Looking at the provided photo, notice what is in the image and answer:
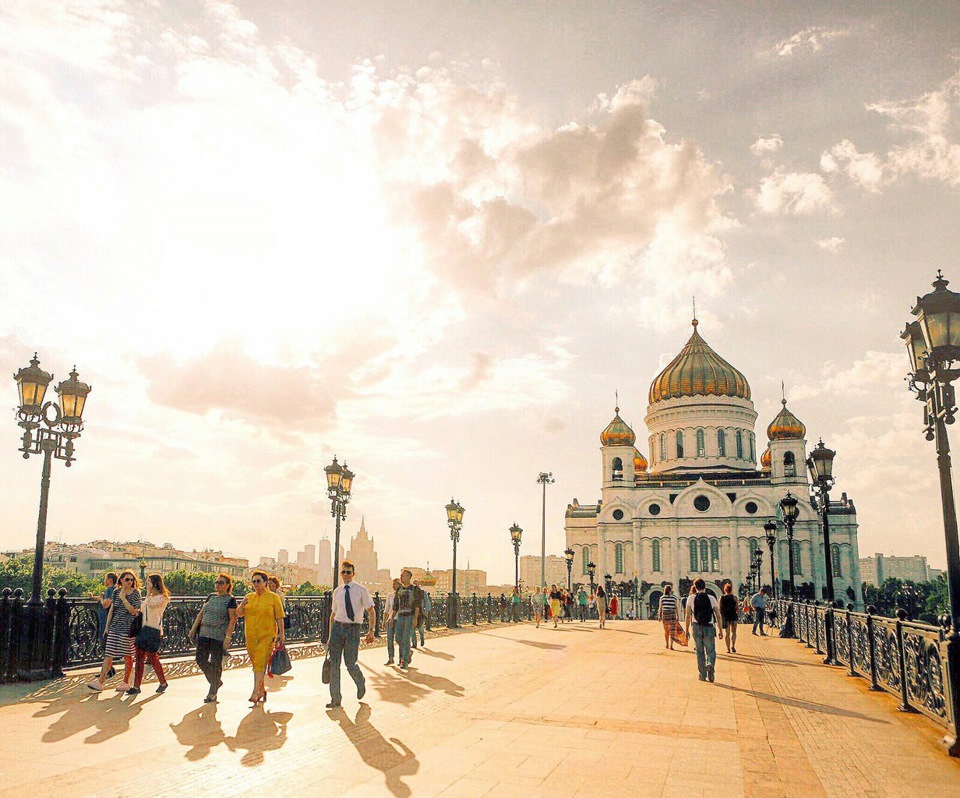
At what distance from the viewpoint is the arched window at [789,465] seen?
226ft

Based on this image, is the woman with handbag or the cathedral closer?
the woman with handbag

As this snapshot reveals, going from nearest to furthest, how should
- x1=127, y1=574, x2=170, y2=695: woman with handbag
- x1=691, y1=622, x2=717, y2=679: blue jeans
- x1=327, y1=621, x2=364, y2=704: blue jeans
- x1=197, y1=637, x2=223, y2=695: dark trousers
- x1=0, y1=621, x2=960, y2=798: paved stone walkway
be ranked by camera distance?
1. x1=0, y1=621, x2=960, y2=798: paved stone walkway
2. x1=327, y1=621, x2=364, y2=704: blue jeans
3. x1=197, y1=637, x2=223, y2=695: dark trousers
4. x1=127, y1=574, x2=170, y2=695: woman with handbag
5. x1=691, y1=622, x2=717, y2=679: blue jeans

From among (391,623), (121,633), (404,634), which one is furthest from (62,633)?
(391,623)

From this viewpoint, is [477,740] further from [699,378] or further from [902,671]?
[699,378]

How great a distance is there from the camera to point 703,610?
1291 centimetres

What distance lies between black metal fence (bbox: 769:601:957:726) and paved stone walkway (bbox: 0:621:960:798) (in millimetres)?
324

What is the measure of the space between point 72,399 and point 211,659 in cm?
623

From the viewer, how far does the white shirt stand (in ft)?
32.0

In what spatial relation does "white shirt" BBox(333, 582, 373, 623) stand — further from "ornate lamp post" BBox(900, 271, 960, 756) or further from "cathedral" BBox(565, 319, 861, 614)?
"cathedral" BBox(565, 319, 861, 614)

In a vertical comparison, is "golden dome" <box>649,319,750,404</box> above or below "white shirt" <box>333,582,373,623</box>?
above

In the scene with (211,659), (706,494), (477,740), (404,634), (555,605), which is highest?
(706,494)

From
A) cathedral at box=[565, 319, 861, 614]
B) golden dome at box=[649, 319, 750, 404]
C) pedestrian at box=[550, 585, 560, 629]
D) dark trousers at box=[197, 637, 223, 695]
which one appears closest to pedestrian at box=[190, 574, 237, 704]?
dark trousers at box=[197, 637, 223, 695]

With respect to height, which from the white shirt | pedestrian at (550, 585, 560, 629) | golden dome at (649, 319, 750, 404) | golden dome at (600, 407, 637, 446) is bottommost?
pedestrian at (550, 585, 560, 629)

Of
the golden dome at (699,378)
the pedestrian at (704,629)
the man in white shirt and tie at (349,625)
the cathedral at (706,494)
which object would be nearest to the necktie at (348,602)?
the man in white shirt and tie at (349,625)
